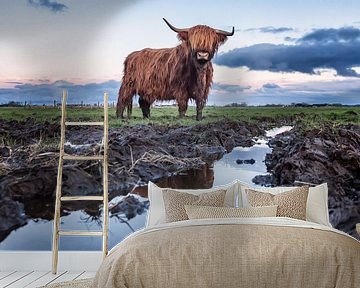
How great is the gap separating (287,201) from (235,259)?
1256 mm

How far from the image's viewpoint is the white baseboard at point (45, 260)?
580 centimetres

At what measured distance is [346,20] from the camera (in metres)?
5.90

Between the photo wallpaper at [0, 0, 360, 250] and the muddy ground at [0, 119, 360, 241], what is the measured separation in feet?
0.03

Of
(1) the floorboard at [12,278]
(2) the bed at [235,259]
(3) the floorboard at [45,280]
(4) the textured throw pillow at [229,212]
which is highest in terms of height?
(4) the textured throw pillow at [229,212]

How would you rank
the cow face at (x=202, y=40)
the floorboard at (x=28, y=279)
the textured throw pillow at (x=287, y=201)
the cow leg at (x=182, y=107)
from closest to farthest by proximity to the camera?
the textured throw pillow at (x=287, y=201)
the floorboard at (x=28, y=279)
the cow face at (x=202, y=40)
the cow leg at (x=182, y=107)

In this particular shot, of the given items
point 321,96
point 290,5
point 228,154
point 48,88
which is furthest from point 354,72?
point 48,88

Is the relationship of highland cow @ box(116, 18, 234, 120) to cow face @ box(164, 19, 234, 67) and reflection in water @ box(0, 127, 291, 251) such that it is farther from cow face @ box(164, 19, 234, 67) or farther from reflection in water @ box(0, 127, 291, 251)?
reflection in water @ box(0, 127, 291, 251)

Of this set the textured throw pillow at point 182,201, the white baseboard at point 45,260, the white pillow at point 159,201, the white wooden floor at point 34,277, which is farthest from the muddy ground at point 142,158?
the textured throw pillow at point 182,201

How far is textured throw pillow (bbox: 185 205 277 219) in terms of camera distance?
14.8ft

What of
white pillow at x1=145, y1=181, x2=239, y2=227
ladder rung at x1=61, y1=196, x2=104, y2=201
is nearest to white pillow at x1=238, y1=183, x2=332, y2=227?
white pillow at x1=145, y1=181, x2=239, y2=227

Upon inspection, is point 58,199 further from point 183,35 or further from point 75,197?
point 183,35

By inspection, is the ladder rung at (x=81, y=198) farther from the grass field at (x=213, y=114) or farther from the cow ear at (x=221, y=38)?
the cow ear at (x=221, y=38)

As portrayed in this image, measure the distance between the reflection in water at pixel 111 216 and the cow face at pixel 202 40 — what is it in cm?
110

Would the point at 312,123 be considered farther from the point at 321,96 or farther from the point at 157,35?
the point at 157,35
